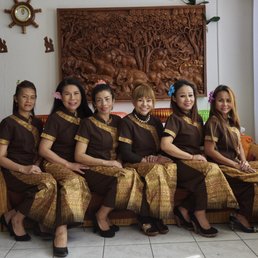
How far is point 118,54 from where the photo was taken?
3.60m

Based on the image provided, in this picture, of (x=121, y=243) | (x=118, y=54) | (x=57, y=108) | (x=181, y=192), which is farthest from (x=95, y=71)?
(x=121, y=243)

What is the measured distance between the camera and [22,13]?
3.62 m

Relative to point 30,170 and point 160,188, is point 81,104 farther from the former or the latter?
point 160,188

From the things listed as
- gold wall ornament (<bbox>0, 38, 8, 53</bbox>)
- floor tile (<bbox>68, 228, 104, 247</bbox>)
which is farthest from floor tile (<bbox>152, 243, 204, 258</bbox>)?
gold wall ornament (<bbox>0, 38, 8, 53</bbox>)

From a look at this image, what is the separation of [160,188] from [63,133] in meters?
0.77

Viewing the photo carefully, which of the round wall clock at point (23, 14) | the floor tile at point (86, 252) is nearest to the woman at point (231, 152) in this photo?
the floor tile at point (86, 252)

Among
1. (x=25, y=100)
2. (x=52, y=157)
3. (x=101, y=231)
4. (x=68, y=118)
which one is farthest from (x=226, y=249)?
(x=25, y=100)

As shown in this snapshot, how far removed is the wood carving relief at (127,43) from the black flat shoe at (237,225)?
1790mm

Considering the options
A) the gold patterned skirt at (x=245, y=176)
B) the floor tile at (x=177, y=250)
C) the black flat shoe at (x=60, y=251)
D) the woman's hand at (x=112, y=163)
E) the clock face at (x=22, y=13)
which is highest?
the clock face at (x=22, y=13)

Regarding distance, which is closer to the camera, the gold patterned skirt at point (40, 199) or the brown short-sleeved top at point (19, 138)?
the gold patterned skirt at point (40, 199)

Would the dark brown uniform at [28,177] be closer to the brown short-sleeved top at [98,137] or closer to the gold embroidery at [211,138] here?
the brown short-sleeved top at [98,137]

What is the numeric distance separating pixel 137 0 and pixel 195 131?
6.51ft

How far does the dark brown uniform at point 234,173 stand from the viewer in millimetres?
2143

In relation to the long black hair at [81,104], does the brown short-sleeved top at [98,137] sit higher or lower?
lower
